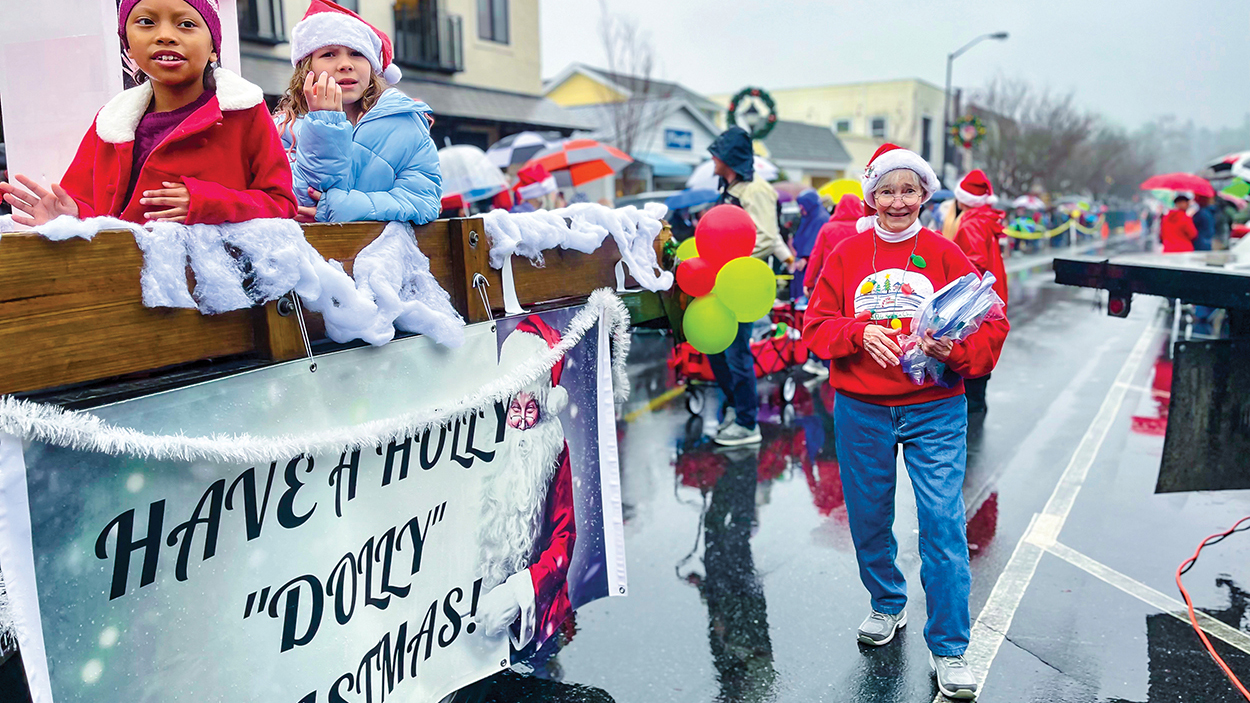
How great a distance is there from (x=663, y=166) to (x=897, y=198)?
84.1 ft

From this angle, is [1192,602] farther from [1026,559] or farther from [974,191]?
[974,191]

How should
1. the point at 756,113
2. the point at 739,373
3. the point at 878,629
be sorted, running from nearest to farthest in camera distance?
1. the point at 878,629
2. the point at 739,373
3. the point at 756,113

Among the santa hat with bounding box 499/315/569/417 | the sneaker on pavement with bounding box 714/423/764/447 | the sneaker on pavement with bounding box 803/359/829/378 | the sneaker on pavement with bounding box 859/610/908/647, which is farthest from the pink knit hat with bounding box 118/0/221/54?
the sneaker on pavement with bounding box 803/359/829/378

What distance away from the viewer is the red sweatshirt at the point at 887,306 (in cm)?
299

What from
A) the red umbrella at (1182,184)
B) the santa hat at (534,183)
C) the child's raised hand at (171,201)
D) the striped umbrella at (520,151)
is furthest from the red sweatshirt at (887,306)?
the red umbrella at (1182,184)

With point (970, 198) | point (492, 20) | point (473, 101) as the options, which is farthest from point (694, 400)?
point (492, 20)

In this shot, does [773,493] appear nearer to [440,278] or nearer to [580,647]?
[580,647]

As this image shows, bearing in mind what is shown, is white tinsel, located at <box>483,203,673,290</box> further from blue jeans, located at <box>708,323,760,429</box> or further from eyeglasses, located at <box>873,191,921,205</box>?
blue jeans, located at <box>708,323,760,429</box>

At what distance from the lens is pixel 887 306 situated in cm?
302

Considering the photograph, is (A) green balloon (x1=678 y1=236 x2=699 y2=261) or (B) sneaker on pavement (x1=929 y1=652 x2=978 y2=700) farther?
(A) green balloon (x1=678 y1=236 x2=699 y2=261)

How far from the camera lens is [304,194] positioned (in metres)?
2.70

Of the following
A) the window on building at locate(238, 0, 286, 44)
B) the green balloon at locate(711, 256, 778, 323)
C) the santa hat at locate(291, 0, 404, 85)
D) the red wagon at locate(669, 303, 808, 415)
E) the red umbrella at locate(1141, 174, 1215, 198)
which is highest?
the window on building at locate(238, 0, 286, 44)

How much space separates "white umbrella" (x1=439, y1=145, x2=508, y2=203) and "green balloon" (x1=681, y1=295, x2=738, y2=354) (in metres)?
4.81

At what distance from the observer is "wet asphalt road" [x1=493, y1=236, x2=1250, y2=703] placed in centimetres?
314
